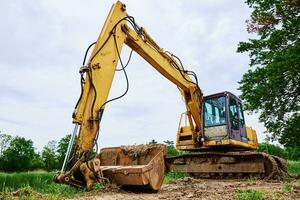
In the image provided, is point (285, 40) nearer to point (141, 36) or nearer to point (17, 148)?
point (141, 36)

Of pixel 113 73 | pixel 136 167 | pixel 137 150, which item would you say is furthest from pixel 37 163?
pixel 136 167

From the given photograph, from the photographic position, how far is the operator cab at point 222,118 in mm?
10836

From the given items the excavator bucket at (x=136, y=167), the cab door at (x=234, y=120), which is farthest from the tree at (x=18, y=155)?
the excavator bucket at (x=136, y=167)

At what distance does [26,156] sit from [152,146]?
5372 cm

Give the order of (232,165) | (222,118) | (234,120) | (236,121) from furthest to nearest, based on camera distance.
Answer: (232,165) < (236,121) < (234,120) < (222,118)

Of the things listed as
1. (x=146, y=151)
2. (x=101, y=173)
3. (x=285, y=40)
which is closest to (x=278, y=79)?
(x=285, y=40)

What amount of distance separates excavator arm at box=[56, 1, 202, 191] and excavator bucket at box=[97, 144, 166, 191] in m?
0.52

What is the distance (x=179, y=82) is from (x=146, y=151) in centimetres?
359

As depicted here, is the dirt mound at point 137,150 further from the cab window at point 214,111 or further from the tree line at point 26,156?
the tree line at point 26,156

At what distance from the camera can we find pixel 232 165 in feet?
37.6

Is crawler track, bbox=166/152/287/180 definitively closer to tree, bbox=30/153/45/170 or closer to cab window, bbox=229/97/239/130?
cab window, bbox=229/97/239/130

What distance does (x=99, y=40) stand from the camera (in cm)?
750

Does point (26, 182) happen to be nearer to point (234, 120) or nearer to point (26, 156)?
point (234, 120)

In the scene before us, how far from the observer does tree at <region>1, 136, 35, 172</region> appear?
2116 inches
